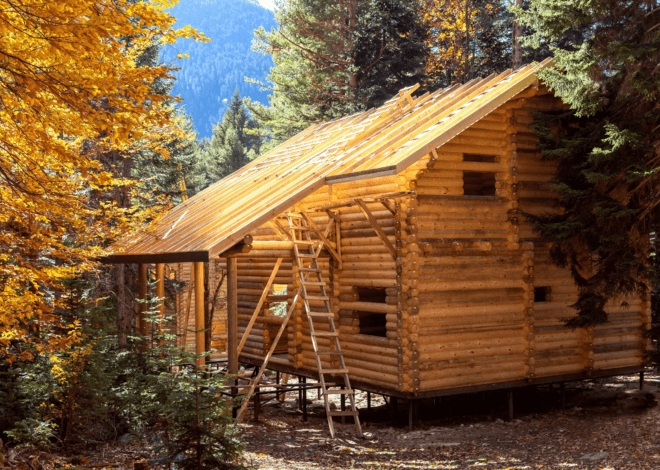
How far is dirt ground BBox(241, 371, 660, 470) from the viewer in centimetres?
1065

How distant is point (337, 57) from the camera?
1190 inches

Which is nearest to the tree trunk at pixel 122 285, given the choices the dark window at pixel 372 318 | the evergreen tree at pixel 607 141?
the dark window at pixel 372 318

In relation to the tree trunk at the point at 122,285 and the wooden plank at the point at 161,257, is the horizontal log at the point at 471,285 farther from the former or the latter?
the tree trunk at the point at 122,285

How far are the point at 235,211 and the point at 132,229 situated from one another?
3137 mm

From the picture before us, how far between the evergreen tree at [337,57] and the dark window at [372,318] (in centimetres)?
1313

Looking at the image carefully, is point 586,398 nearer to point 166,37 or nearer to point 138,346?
point 138,346

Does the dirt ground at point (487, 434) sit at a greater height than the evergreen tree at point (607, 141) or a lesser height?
lesser

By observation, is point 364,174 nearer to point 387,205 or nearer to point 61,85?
point 387,205

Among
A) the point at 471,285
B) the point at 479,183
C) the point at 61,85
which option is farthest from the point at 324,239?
the point at 61,85

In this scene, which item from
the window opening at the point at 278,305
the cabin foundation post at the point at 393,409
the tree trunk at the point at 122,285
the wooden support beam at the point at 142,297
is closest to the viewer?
the cabin foundation post at the point at 393,409

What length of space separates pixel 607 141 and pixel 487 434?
6.10 meters

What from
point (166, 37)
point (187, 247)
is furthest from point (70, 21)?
Answer: point (187, 247)

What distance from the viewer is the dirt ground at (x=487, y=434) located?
10.6 m

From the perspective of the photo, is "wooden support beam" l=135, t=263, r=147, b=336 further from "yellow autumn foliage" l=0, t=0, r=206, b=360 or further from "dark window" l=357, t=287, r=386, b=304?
"yellow autumn foliage" l=0, t=0, r=206, b=360
